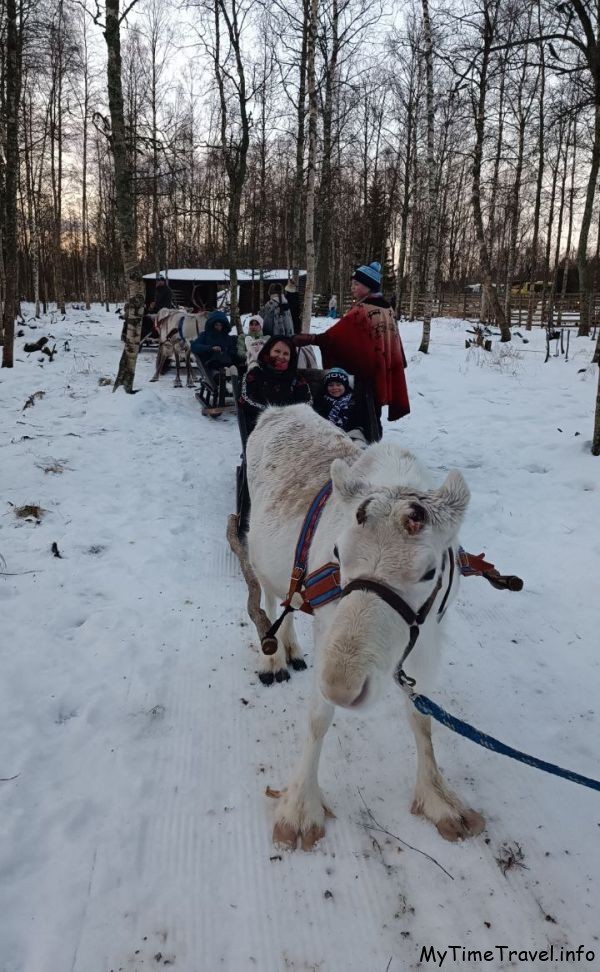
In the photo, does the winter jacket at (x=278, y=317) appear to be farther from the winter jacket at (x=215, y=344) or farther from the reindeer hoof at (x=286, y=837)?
the reindeer hoof at (x=286, y=837)

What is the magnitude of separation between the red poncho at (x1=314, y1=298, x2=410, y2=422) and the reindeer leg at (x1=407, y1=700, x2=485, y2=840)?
10.1 ft

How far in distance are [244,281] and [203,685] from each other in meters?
26.3

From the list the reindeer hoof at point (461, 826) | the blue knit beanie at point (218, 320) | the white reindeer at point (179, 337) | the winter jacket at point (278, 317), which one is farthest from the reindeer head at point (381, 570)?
the white reindeer at point (179, 337)

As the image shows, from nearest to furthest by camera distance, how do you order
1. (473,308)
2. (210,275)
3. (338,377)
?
(338,377) → (210,275) → (473,308)

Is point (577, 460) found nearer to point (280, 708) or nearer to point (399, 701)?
point (399, 701)

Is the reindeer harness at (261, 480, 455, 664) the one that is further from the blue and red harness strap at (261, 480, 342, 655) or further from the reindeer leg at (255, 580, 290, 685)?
the reindeer leg at (255, 580, 290, 685)

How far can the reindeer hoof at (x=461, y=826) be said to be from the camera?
2098 mm

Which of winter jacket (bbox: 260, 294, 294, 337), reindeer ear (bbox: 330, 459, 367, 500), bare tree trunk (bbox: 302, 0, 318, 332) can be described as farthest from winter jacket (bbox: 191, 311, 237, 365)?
reindeer ear (bbox: 330, 459, 367, 500)

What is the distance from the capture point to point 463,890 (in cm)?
191

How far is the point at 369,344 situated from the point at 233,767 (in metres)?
3.57

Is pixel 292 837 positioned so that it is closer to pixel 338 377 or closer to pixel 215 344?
pixel 338 377

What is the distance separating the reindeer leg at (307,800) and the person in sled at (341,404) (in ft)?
8.79

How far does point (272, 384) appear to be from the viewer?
4863 millimetres

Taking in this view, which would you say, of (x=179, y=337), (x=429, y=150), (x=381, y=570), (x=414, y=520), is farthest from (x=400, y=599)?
(x=429, y=150)
